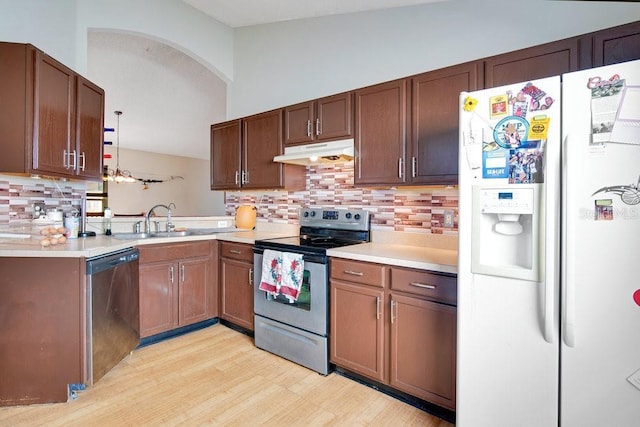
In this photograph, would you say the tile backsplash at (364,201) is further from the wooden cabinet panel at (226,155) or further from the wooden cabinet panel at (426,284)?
the wooden cabinet panel at (426,284)

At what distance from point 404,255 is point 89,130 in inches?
102

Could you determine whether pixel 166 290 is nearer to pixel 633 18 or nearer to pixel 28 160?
pixel 28 160

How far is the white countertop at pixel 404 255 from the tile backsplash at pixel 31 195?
230 centimetres

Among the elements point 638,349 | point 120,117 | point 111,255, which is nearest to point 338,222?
point 111,255

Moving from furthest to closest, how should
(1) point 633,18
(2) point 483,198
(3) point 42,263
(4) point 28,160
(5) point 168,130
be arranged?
(5) point 168,130
(4) point 28,160
(3) point 42,263
(1) point 633,18
(2) point 483,198

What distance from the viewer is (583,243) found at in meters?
1.24

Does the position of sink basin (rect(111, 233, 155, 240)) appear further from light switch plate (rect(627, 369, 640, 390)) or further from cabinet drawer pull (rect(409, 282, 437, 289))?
light switch plate (rect(627, 369, 640, 390))

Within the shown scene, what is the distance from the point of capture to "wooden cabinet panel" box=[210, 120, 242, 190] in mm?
3439

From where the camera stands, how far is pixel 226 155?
3.56m

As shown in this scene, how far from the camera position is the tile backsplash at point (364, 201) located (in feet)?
7.86

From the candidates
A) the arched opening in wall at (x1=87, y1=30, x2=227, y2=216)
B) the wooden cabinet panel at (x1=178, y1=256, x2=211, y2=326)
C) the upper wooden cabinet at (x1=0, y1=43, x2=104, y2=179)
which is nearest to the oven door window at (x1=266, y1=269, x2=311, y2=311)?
the wooden cabinet panel at (x1=178, y1=256, x2=211, y2=326)

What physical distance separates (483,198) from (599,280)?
502mm

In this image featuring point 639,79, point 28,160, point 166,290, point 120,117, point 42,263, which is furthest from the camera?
point 120,117

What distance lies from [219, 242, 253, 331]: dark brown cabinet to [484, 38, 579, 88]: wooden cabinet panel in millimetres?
2161
